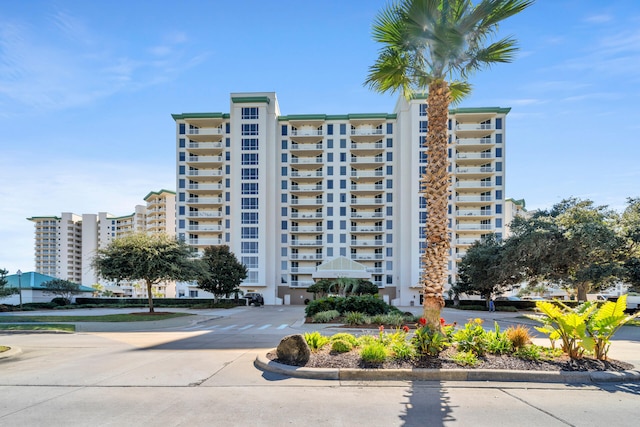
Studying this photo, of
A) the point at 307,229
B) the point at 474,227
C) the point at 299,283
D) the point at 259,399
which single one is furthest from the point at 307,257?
the point at 259,399

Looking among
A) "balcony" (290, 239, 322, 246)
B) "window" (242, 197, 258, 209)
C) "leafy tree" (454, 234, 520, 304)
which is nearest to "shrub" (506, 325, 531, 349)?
"leafy tree" (454, 234, 520, 304)

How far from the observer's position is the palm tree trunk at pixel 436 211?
1027cm

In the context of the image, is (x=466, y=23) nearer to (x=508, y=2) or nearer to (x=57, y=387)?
(x=508, y=2)

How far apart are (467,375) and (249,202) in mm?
55122

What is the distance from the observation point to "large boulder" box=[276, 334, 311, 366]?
862 cm

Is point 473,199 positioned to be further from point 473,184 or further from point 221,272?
point 221,272

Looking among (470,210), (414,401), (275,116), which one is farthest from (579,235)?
(275,116)

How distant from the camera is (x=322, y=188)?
6419 cm

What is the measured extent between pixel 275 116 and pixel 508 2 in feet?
183

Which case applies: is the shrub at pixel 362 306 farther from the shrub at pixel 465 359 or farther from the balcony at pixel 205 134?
the balcony at pixel 205 134

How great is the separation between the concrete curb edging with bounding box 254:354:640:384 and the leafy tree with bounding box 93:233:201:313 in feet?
64.8

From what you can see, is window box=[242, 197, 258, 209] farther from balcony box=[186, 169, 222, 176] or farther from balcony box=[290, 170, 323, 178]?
balcony box=[290, 170, 323, 178]

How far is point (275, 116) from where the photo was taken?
63.7 m

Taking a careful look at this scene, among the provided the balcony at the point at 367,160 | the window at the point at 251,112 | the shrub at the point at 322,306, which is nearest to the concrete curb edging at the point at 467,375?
the shrub at the point at 322,306
